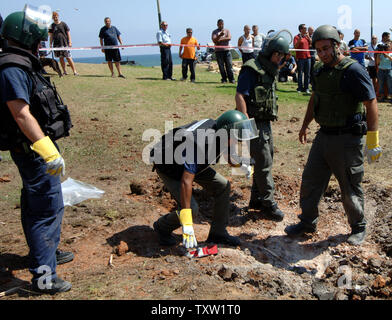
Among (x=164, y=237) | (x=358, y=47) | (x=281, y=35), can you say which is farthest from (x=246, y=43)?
(x=164, y=237)

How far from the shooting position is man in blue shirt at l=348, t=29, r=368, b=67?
1081 cm

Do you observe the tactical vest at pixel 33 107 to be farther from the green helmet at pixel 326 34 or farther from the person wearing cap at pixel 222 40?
the person wearing cap at pixel 222 40

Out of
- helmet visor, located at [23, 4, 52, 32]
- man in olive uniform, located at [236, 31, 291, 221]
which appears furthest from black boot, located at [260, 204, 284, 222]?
helmet visor, located at [23, 4, 52, 32]

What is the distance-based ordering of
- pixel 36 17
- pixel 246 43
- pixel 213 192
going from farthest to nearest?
pixel 246 43 → pixel 213 192 → pixel 36 17

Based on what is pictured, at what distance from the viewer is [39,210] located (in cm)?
306

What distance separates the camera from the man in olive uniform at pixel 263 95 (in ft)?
14.0

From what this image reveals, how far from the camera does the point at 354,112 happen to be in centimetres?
374

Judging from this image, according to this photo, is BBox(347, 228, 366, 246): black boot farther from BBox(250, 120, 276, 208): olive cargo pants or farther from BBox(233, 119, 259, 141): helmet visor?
BBox(233, 119, 259, 141): helmet visor

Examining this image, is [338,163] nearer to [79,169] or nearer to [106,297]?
[106,297]

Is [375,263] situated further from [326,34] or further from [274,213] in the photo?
[326,34]

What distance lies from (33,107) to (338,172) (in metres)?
2.85

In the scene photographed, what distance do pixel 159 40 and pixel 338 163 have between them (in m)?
9.39

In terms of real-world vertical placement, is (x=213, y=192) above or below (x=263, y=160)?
below

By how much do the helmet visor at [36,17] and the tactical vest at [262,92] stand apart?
2.12 metres
